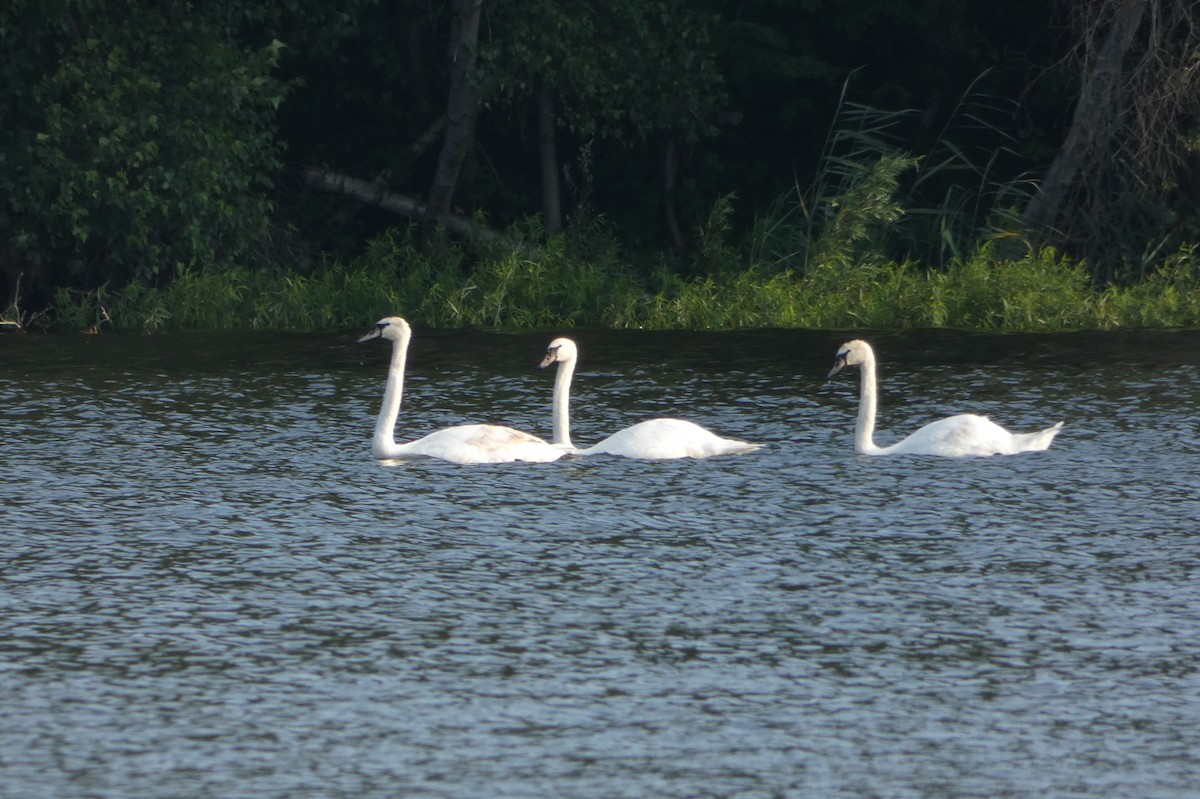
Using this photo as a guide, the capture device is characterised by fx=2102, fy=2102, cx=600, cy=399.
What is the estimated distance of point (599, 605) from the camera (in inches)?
329

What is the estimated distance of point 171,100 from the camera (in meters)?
21.1

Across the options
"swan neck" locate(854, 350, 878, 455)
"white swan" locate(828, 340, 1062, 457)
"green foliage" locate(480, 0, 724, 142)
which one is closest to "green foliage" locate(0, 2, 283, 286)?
"green foliage" locate(480, 0, 724, 142)

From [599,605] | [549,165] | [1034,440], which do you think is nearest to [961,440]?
[1034,440]

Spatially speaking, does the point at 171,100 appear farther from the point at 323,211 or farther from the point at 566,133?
the point at 566,133

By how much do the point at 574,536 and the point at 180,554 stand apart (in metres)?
1.81

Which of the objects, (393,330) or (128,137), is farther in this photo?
(128,137)

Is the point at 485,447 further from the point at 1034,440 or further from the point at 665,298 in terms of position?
the point at 665,298

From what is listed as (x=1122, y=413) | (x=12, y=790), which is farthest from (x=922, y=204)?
(x=12, y=790)

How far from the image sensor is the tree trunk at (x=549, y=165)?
78.4 feet

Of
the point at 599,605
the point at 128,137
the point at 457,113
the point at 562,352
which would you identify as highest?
the point at 457,113

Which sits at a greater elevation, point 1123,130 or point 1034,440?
point 1123,130

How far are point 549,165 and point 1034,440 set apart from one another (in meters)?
12.8

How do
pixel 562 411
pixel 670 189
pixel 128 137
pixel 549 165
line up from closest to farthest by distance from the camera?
pixel 562 411, pixel 128 137, pixel 549 165, pixel 670 189

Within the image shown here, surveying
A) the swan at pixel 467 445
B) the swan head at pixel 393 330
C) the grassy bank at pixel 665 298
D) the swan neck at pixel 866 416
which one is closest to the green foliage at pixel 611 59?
the grassy bank at pixel 665 298
